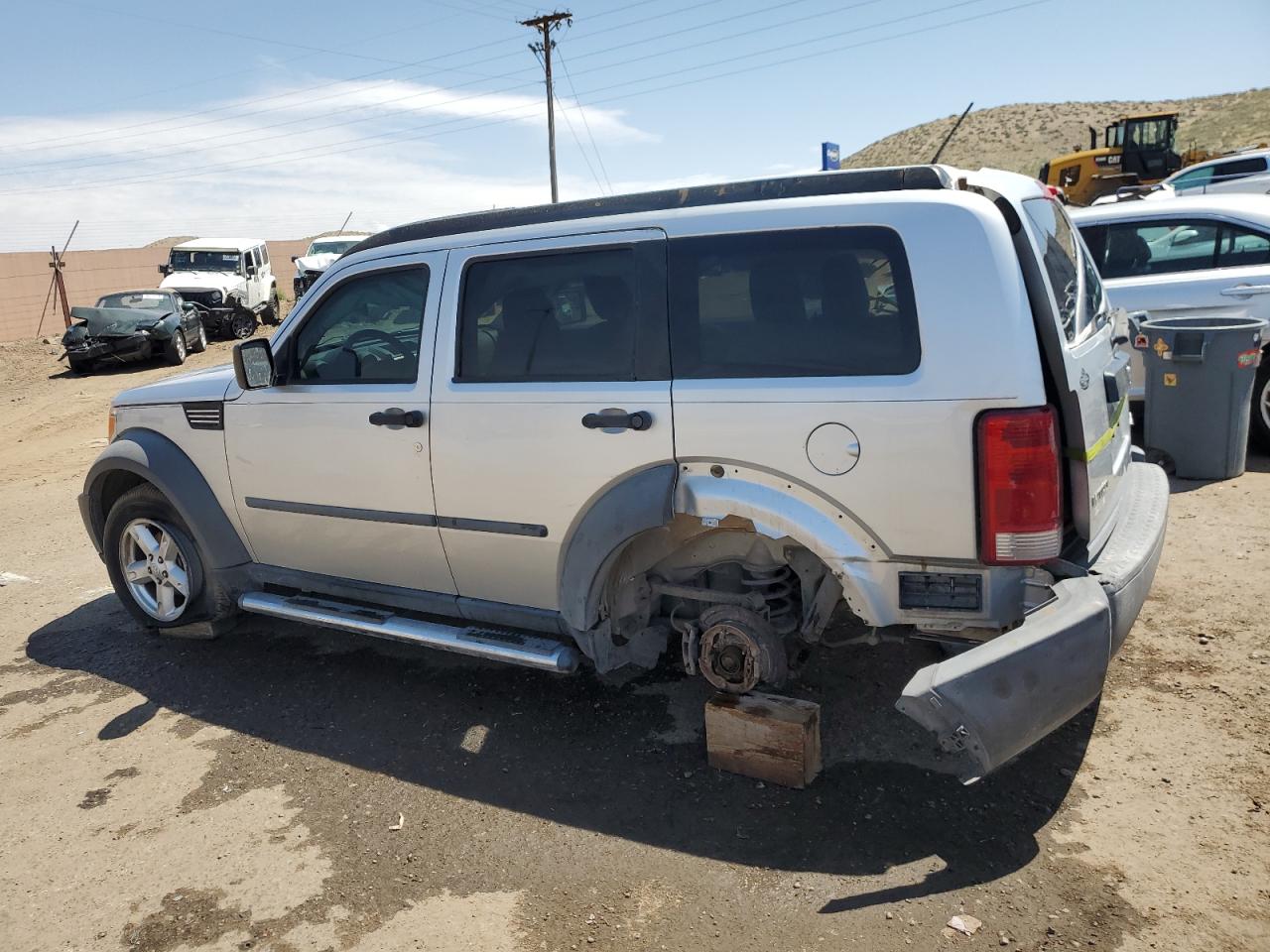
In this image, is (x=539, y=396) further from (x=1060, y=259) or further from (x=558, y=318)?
(x=1060, y=259)

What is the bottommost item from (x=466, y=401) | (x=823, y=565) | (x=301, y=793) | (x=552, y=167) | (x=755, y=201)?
(x=301, y=793)

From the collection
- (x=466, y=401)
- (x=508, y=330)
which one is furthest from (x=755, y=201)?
(x=466, y=401)

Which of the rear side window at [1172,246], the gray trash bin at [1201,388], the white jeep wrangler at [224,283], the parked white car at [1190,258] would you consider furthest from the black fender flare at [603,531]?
the white jeep wrangler at [224,283]

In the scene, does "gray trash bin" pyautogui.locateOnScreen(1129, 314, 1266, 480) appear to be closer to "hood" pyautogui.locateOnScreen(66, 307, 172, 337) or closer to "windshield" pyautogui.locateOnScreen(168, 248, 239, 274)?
"hood" pyautogui.locateOnScreen(66, 307, 172, 337)

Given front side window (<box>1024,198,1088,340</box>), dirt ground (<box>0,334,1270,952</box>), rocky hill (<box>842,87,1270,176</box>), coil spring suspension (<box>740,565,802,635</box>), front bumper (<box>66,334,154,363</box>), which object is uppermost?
rocky hill (<box>842,87,1270,176</box>)

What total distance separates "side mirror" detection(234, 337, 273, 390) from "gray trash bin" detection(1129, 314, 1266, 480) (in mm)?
5417

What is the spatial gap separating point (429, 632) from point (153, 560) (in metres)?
1.99

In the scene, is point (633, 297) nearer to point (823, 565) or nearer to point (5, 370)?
point (823, 565)

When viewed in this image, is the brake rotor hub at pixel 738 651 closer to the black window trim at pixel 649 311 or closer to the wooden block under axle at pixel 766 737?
the wooden block under axle at pixel 766 737

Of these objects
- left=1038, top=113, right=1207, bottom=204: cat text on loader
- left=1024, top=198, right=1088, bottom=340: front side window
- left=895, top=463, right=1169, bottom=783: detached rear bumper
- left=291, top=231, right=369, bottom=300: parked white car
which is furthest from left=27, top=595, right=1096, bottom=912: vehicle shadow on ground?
left=1038, top=113, right=1207, bottom=204: cat text on loader

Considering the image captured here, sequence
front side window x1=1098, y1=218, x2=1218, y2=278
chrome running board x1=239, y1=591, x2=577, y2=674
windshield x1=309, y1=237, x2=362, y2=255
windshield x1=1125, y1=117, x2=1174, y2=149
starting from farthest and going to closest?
1. windshield x1=1125, y1=117, x2=1174, y2=149
2. windshield x1=309, y1=237, x2=362, y2=255
3. front side window x1=1098, y1=218, x2=1218, y2=278
4. chrome running board x1=239, y1=591, x2=577, y2=674

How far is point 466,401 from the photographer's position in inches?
153

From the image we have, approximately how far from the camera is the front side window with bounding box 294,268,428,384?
13.7 ft

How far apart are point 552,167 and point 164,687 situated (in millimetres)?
33008
